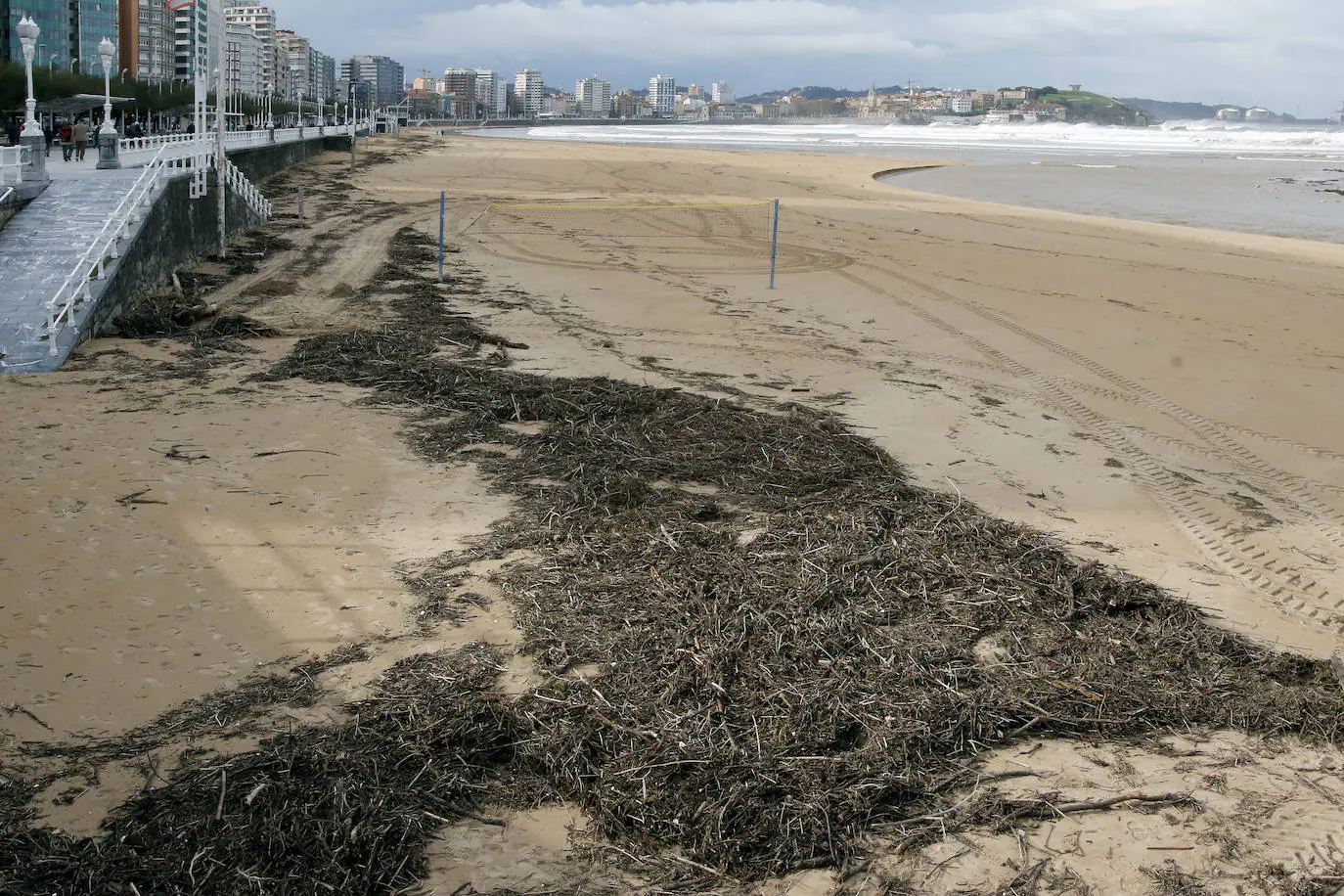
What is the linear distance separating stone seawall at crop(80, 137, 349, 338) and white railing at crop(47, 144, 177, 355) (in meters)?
0.16

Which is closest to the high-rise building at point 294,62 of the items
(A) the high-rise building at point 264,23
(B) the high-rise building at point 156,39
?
(A) the high-rise building at point 264,23

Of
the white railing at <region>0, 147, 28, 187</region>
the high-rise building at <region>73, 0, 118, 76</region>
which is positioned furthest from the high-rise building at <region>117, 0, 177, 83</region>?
the white railing at <region>0, 147, 28, 187</region>

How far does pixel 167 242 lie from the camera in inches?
638

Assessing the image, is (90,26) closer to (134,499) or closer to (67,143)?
(67,143)

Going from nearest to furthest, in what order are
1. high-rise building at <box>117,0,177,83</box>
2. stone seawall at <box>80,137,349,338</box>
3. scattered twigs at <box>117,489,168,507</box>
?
1. scattered twigs at <box>117,489,168,507</box>
2. stone seawall at <box>80,137,349,338</box>
3. high-rise building at <box>117,0,177,83</box>

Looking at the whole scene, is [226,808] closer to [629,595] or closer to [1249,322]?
[629,595]

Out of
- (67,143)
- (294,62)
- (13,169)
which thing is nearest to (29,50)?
(13,169)

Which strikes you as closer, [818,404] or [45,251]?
[818,404]

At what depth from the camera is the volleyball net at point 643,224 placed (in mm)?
22328

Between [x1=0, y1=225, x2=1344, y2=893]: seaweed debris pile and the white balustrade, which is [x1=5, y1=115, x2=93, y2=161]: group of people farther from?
[x1=0, y1=225, x2=1344, y2=893]: seaweed debris pile

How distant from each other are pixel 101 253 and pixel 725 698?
37.3ft

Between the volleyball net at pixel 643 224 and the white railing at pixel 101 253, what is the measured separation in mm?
6818

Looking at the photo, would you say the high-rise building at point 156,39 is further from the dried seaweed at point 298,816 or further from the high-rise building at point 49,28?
the dried seaweed at point 298,816

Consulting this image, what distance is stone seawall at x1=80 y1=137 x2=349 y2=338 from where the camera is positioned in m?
13.3
